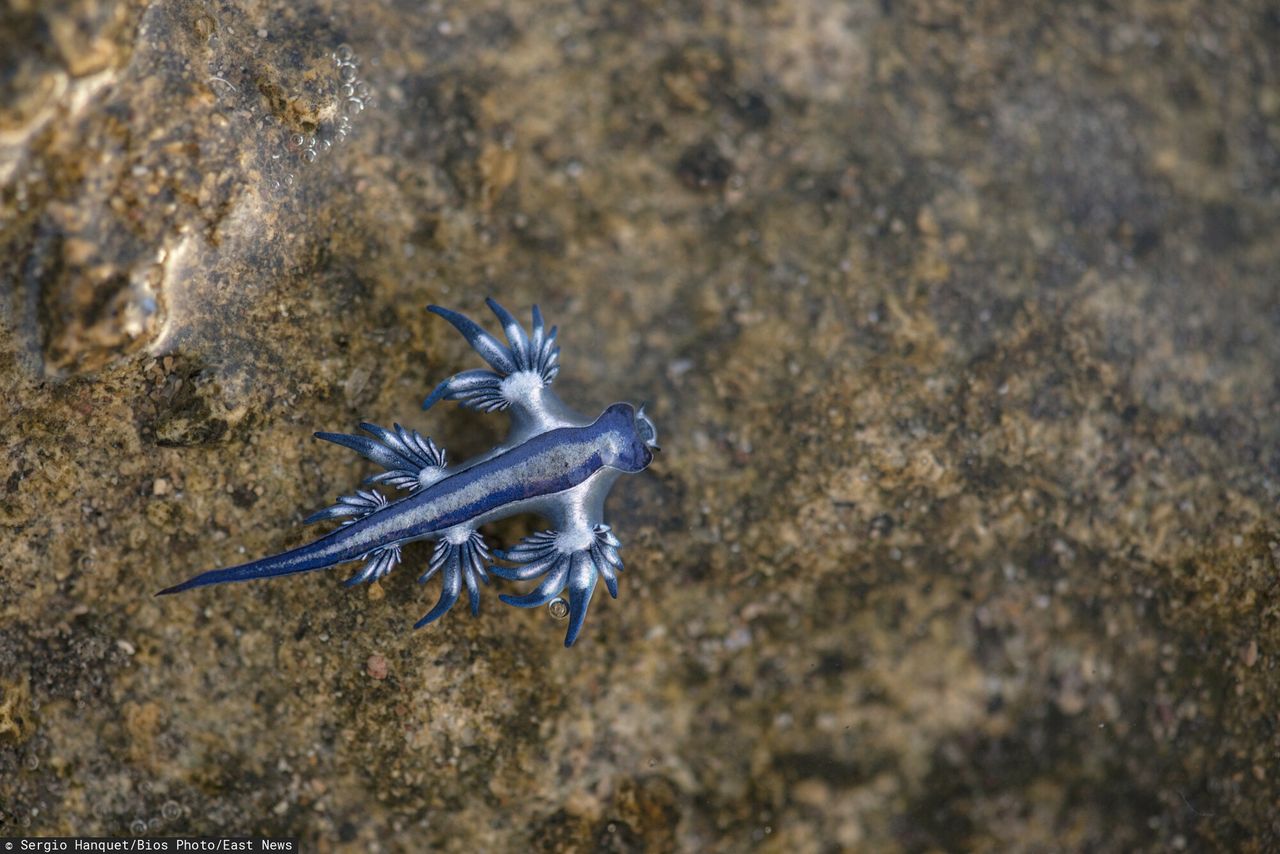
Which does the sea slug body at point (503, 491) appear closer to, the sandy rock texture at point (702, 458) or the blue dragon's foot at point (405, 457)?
the blue dragon's foot at point (405, 457)

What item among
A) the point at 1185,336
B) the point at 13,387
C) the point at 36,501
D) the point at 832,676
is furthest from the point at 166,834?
the point at 1185,336

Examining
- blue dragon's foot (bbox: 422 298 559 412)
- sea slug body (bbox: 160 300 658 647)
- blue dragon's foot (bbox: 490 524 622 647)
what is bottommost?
blue dragon's foot (bbox: 490 524 622 647)

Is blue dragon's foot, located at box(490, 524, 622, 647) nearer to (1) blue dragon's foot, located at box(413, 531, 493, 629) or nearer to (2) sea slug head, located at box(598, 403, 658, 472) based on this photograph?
(1) blue dragon's foot, located at box(413, 531, 493, 629)

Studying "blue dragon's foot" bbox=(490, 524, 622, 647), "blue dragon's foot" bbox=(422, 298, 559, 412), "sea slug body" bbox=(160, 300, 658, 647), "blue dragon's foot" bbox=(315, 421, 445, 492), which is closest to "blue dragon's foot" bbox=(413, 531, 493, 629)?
"sea slug body" bbox=(160, 300, 658, 647)

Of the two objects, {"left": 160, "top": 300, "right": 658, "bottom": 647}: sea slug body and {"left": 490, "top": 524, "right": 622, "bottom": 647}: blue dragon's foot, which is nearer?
{"left": 160, "top": 300, "right": 658, "bottom": 647}: sea slug body

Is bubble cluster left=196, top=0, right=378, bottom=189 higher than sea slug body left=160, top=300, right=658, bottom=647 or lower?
higher

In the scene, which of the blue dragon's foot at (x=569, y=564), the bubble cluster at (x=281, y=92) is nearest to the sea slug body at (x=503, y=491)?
the blue dragon's foot at (x=569, y=564)

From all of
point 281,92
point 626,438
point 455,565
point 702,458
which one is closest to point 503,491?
point 455,565

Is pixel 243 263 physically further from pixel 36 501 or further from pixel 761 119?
pixel 761 119
